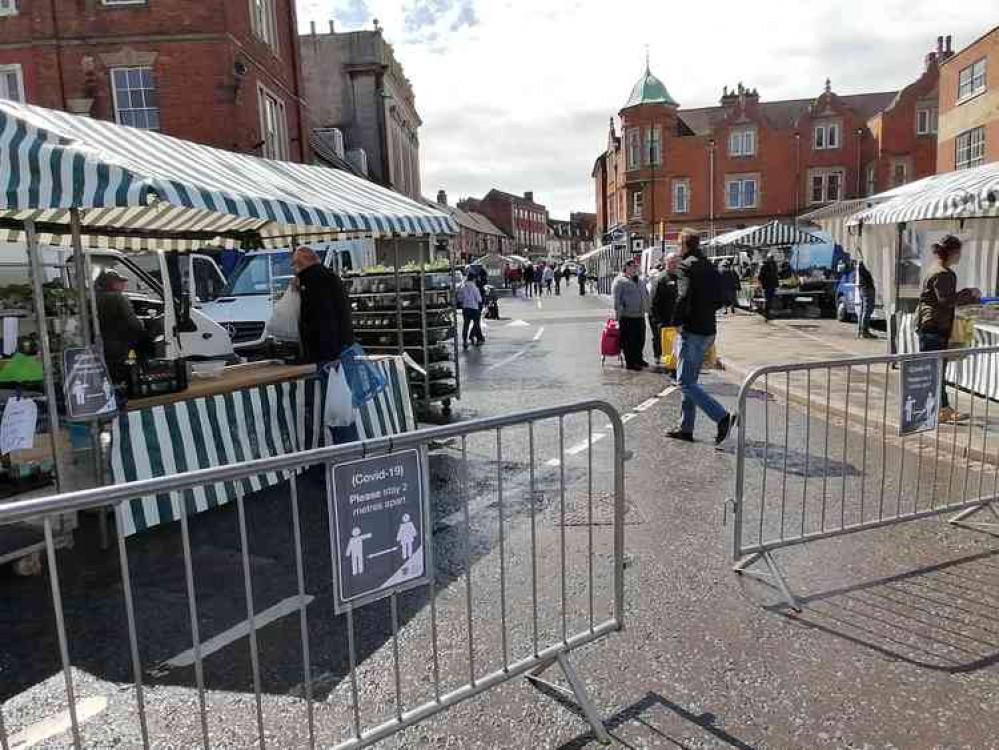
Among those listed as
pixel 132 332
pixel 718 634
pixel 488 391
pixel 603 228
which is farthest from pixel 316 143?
pixel 603 228

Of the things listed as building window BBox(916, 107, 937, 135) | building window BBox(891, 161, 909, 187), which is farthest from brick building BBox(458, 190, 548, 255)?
building window BBox(916, 107, 937, 135)

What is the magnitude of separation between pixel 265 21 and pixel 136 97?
512 centimetres

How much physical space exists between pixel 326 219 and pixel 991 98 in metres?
32.4

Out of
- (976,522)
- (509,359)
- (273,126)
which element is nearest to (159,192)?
(976,522)

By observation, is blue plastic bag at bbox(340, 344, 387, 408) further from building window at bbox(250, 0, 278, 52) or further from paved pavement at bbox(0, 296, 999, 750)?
building window at bbox(250, 0, 278, 52)

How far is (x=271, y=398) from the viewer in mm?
6371

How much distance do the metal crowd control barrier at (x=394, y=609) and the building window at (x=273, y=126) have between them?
19.2m

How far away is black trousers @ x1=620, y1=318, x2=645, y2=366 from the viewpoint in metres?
12.3

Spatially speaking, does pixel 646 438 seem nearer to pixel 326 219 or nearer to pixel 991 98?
pixel 326 219

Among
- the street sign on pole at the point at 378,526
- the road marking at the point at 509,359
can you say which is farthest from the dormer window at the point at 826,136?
the street sign on pole at the point at 378,526

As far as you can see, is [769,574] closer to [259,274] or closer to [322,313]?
[322,313]

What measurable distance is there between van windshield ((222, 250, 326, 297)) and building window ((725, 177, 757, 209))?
47821 mm

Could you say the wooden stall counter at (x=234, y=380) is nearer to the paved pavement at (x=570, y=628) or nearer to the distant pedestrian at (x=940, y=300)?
the paved pavement at (x=570, y=628)

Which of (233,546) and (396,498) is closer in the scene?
(396,498)
